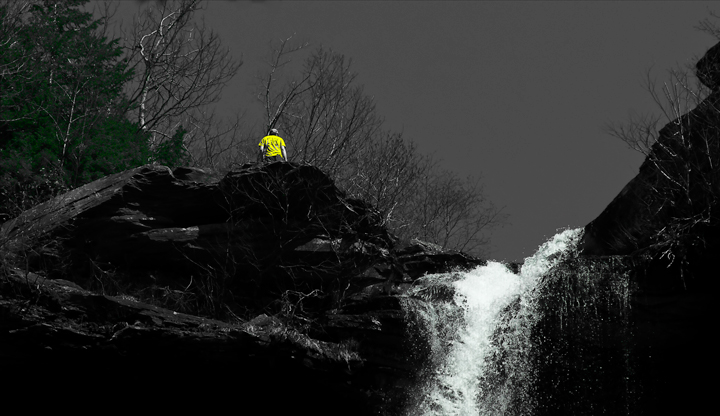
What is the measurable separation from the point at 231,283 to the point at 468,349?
5547 mm

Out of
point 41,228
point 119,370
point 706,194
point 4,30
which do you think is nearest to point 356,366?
point 119,370

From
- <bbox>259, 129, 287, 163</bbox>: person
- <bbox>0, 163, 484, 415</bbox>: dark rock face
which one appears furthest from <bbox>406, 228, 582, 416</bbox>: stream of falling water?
<bbox>259, 129, 287, 163</bbox>: person

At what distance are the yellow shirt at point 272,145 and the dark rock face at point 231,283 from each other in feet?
8.08

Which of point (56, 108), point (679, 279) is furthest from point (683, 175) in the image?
point (56, 108)

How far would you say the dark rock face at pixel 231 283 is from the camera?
1275cm

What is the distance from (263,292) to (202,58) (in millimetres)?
13911

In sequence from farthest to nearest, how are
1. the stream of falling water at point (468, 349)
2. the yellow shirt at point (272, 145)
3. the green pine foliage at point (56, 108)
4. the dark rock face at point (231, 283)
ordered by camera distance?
1. the yellow shirt at point (272, 145)
2. the green pine foliage at point (56, 108)
3. the stream of falling water at point (468, 349)
4. the dark rock face at point (231, 283)

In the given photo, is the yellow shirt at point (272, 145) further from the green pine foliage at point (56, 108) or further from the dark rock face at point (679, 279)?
the dark rock face at point (679, 279)

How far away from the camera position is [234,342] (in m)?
13.0

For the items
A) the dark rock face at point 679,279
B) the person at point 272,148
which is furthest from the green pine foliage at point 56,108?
the dark rock face at point 679,279

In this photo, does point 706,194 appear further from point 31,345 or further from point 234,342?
point 31,345

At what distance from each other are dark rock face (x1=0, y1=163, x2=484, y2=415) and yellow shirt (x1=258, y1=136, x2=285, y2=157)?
8.08ft

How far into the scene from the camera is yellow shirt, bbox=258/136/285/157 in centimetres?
1825

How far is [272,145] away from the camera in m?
18.4
